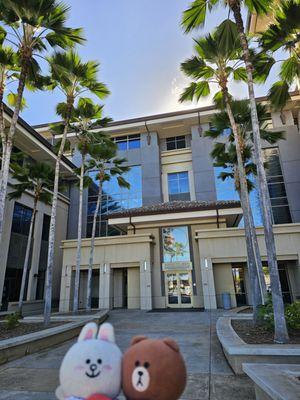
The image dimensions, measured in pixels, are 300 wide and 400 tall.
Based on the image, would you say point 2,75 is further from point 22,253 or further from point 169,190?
point 169,190

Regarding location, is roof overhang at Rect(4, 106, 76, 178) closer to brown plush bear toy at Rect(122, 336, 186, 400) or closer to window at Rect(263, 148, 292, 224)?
window at Rect(263, 148, 292, 224)

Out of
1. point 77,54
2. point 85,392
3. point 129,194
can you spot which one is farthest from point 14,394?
point 129,194

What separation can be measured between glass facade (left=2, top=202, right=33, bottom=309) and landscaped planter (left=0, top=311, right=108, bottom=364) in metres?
11.7

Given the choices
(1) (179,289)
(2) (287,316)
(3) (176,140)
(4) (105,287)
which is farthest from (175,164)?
(2) (287,316)

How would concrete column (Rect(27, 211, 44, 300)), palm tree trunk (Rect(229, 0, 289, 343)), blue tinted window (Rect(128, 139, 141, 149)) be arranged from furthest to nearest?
blue tinted window (Rect(128, 139, 141, 149)), concrete column (Rect(27, 211, 44, 300)), palm tree trunk (Rect(229, 0, 289, 343))

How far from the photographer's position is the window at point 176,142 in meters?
29.0

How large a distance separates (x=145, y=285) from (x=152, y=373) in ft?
55.7

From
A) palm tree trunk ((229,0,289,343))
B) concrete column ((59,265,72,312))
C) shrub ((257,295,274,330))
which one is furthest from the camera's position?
concrete column ((59,265,72,312))

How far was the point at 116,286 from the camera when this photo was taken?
20375 millimetres

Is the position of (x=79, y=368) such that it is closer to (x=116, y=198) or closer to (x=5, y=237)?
(x=5, y=237)

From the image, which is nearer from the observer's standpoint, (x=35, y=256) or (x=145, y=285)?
(x=145, y=285)

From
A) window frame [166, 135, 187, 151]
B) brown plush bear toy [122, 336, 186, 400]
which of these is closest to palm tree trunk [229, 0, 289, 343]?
brown plush bear toy [122, 336, 186, 400]

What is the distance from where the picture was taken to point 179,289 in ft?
62.9

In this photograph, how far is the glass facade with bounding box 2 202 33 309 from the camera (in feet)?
64.1
